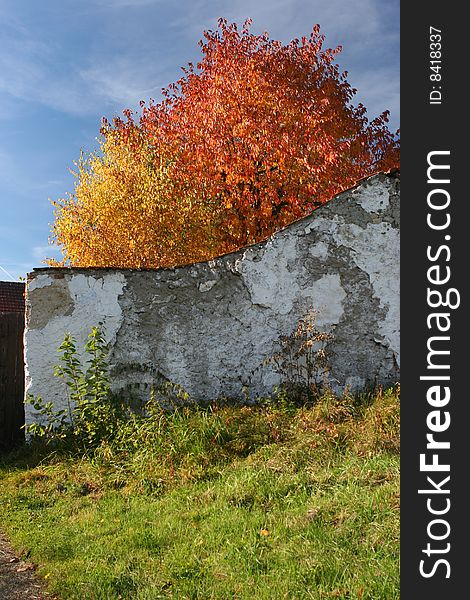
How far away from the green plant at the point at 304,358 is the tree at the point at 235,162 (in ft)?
20.7

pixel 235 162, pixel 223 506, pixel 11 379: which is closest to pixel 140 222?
pixel 235 162

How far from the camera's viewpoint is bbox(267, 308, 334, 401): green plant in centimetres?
893

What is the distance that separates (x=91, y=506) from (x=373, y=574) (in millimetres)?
3590

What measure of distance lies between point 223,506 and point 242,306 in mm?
3873

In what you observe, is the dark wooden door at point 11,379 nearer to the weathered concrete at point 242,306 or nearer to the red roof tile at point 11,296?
the weathered concrete at point 242,306

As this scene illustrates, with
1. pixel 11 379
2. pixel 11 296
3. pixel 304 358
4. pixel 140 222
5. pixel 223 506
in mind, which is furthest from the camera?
pixel 11 296

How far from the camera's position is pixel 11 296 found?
1133 inches

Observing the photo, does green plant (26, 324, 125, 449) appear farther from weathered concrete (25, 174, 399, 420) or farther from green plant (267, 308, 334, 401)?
green plant (267, 308, 334, 401)

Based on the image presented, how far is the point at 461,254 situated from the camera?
12.6 ft

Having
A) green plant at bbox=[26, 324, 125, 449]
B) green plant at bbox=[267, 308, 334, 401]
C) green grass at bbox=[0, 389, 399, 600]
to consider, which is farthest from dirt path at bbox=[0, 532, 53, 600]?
green plant at bbox=[267, 308, 334, 401]

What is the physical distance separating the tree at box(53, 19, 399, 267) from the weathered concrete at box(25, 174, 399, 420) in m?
5.53

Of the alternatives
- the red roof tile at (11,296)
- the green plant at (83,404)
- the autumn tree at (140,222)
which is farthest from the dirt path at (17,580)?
the red roof tile at (11,296)

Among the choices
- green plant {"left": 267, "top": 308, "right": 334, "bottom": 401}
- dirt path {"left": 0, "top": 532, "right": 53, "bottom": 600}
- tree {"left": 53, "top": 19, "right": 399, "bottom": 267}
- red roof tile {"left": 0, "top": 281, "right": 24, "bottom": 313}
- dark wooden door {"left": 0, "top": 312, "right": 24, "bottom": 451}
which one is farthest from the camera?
red roof tile {"left": 0, "top": 281, "right": 24, "bottom": 313}

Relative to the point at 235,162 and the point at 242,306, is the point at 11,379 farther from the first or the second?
the point at 235,162
